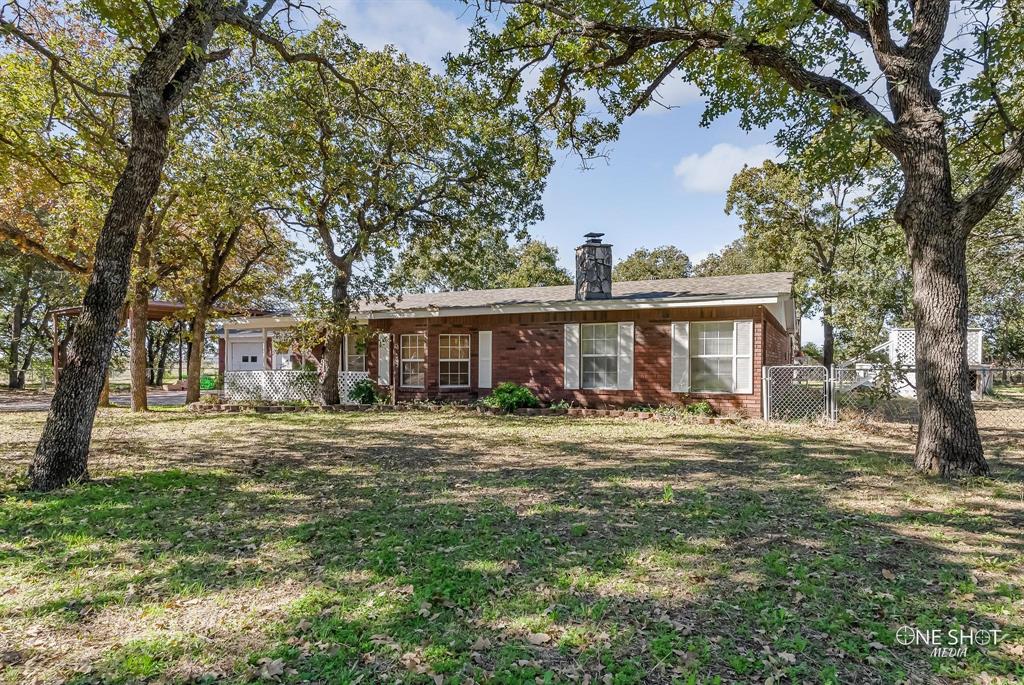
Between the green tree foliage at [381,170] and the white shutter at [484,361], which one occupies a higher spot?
the green tree foliage at [381,170]

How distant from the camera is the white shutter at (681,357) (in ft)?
42.1

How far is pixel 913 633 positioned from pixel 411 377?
47.0ft

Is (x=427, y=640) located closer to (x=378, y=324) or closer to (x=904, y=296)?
(x=378, y=324)

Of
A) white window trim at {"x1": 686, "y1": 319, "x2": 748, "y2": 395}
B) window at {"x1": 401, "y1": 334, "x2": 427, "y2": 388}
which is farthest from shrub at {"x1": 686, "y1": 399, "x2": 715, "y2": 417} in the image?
window at {"x1": 401, "y1": 334, "x2": 427, "y2": 388}

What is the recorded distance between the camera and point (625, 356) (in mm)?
13609

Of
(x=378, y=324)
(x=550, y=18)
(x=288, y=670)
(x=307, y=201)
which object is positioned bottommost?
(x=288, y=670)

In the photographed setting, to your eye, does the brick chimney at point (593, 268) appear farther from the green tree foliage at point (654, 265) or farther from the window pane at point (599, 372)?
the green tree foliage at point (654, 265)

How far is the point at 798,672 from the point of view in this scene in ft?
8.72

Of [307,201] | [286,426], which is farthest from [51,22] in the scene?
[286,426]

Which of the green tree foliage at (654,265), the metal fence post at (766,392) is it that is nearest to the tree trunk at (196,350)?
the metal fence post at (766,392)

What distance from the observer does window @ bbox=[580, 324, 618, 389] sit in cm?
1380

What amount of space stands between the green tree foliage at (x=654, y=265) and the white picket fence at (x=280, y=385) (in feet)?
97.9

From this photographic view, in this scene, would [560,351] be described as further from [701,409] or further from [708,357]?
[701,409]

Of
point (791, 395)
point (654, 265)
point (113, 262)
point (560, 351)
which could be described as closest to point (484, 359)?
point (560, 351)
